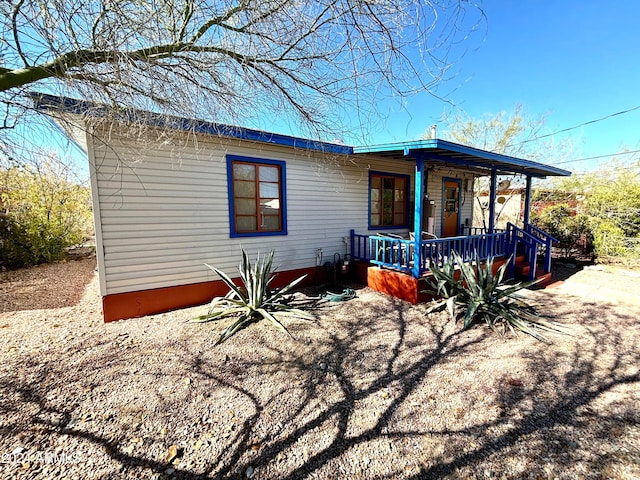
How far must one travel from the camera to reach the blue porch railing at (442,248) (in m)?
5.29

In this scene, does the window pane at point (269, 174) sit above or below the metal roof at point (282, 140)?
below

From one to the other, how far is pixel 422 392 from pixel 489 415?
1.70 ft

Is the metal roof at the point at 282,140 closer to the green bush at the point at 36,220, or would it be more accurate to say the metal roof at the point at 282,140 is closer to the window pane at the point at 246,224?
the window pane at the point at 246,224

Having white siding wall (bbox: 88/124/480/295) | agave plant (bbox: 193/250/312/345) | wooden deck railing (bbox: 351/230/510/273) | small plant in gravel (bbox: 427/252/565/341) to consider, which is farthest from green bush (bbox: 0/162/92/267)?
small plant in gravel (bbox: 427/252/565/341)

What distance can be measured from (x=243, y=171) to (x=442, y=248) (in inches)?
157

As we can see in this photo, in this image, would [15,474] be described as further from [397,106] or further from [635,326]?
[635,326]

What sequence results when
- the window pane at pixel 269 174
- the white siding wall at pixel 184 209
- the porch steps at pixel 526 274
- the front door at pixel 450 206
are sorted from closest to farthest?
the white siding wall at pixel 184 209, the window pane at pixel 269 174, the porch steps at pixel 526 274, the front door at pixel 450 206

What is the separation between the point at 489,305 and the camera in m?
4.21

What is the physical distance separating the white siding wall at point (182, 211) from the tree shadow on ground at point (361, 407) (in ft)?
5.14

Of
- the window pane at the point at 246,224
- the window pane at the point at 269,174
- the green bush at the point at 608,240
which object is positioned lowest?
the green bush at the point at 608,240

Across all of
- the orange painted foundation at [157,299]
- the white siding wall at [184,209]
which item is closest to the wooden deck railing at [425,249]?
the white siding wall at [184,209]

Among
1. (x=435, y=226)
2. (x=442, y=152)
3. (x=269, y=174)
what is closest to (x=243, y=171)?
(x=269, y=174)

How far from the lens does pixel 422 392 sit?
99.9 inches

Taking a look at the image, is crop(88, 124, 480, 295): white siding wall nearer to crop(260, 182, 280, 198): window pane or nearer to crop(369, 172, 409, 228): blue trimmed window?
crop(260, 182, 280, 198): window pane
